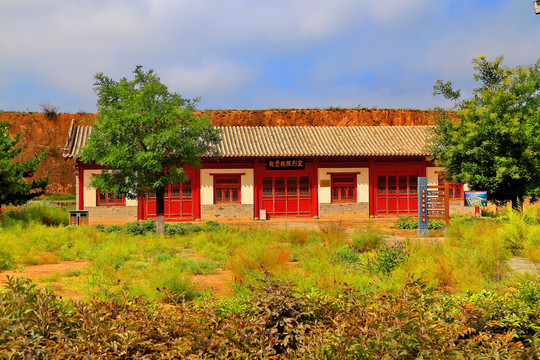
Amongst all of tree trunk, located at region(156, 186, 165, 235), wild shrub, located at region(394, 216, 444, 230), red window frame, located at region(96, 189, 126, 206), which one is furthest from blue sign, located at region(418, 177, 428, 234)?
red window frame, located at region(96, 189, 126, 206)

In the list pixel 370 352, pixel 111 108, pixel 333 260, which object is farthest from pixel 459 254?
pixel 111 108

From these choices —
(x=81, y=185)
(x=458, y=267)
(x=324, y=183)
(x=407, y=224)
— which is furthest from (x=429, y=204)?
(x=81, y=185)

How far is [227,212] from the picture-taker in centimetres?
2205

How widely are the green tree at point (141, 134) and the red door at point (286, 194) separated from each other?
7344 millimetres

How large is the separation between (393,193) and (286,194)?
17.4ft

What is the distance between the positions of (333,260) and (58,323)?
223 inches

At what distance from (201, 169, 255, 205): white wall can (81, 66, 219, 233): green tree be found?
20.7 feet

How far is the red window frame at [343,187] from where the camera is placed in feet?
75.3

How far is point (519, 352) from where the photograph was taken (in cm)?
Answer: 353

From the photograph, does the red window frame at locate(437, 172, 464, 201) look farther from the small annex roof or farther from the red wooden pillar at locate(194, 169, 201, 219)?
the red wooden pillar at locate(194, 169, 201, 219)

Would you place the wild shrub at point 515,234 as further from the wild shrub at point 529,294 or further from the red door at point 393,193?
the red door at point 393,193

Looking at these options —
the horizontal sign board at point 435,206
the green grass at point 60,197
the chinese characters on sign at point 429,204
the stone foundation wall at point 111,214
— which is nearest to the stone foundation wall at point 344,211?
the chinese characters on sign at point 429,204

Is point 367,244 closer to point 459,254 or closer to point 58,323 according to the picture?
point 459,254

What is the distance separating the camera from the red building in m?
21.7
